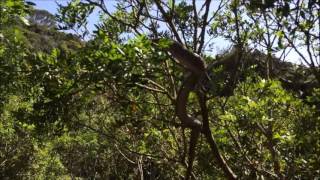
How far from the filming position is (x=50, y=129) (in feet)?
13.0

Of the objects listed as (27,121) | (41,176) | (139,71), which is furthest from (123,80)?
(41,176)

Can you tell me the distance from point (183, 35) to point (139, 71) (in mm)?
2486

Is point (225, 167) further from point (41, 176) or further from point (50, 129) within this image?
point (41, 176)

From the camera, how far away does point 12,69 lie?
3334 millimetres

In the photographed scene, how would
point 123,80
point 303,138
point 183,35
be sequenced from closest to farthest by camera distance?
point 123,80 → point 303,138 → point 183,35

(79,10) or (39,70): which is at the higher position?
(79,10)

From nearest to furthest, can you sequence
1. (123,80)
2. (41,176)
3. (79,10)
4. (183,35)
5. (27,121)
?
1. (123,80)
2. (27,121)
3. (79,10)
4. (183,35)
5. (41,176)

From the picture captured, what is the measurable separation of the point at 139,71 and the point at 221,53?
2914 millimetres

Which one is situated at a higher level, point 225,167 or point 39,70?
point 39,70

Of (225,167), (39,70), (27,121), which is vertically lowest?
(225,167)

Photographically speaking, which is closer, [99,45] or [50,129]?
[99,45]

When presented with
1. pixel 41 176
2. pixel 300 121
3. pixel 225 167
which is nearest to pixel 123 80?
pixel 225 167

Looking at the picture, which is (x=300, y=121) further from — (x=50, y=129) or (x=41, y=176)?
(x=41, y=176)

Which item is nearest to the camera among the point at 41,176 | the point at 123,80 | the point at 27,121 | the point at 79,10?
the point at 123,80
